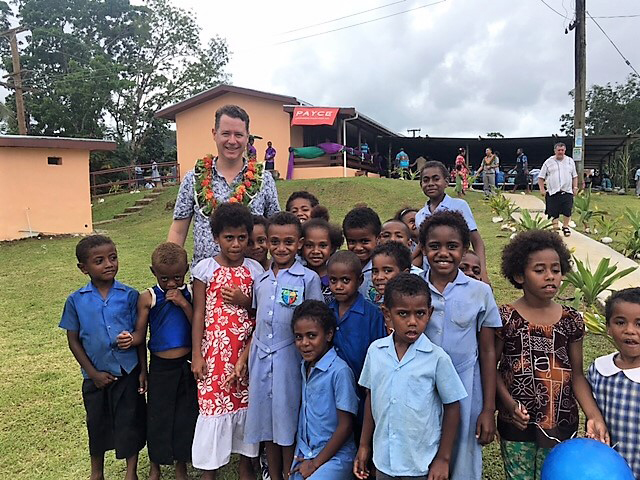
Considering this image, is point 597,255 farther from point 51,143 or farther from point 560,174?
point 51,143

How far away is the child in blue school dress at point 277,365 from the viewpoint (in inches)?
102

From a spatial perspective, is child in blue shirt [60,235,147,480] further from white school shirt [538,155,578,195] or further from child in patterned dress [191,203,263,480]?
white school shirt [538,155,578,195]

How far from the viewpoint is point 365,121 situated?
19.0 metres

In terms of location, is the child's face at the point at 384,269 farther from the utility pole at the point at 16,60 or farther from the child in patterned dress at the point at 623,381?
the utility pole at the point at 16,60

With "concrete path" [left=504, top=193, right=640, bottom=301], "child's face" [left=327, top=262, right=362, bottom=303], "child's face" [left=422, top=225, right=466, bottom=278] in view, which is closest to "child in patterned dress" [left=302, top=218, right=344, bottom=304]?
"child's face" [left=327, top=262, right=362, bottom=303]

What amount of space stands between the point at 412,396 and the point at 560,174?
691cm

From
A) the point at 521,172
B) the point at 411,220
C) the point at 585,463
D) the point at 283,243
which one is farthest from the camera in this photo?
the point at 521,172

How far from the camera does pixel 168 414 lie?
2.84 meters

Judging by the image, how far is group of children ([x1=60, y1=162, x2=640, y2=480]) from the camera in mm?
2168

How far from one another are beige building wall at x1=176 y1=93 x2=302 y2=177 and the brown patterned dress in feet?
53.8

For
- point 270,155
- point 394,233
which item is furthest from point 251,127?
point 394,233

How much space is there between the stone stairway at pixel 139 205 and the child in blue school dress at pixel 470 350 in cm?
1412

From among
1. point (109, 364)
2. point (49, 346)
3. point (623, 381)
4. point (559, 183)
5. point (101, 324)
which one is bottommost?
point (49, 346)

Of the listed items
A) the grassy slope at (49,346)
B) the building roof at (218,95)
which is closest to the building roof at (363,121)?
the building roof at (218,95)
